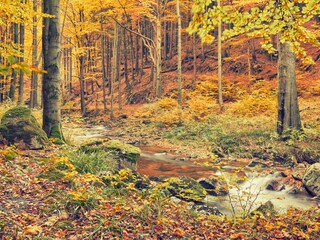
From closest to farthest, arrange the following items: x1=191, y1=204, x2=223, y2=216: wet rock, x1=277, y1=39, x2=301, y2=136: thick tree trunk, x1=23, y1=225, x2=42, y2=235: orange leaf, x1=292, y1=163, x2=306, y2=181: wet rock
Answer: x1=23, y1=225, x2=42, y2=235: orange leaf, x1=191, y1=204, x2=223, y2=216: wet rock, x1=292, y1=163, x2=306, y2=181: wet rock, x1=277, y1=39, x2=301, y2=136: thick tree trunk

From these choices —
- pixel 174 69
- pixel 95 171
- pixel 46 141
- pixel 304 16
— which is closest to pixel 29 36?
pixel 174 69

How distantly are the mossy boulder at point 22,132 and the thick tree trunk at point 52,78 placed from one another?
53cm

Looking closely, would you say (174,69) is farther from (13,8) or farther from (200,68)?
(13,8)

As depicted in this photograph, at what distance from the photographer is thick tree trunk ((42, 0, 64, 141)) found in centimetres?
965

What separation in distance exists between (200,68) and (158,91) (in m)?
8.18

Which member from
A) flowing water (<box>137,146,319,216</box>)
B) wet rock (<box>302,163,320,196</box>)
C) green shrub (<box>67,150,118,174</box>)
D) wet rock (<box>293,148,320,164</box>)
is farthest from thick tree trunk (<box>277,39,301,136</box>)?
green shrub (<box>67,150,118,174</box>)

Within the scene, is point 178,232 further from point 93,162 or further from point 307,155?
point 307,155

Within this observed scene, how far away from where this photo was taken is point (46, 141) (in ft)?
30.0

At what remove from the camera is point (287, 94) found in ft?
42.4

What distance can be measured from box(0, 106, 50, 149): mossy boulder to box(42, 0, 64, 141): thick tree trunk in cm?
53

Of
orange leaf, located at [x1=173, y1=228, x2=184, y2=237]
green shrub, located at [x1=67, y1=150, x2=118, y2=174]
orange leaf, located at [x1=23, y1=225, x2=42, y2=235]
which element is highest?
green shrub, located at [x1=67, y1=150, x2=118, y2=174]

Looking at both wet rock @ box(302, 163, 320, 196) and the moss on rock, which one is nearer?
wet rock @ box(302, 163, 320, 196)

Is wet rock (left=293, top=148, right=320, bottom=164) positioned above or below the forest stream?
above

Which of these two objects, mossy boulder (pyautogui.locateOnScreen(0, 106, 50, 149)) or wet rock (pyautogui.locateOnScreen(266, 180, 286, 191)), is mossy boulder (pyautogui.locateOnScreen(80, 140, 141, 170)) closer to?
mossy boulder (pyautogui.locateOnScreen(0, 106, 50, 149))
